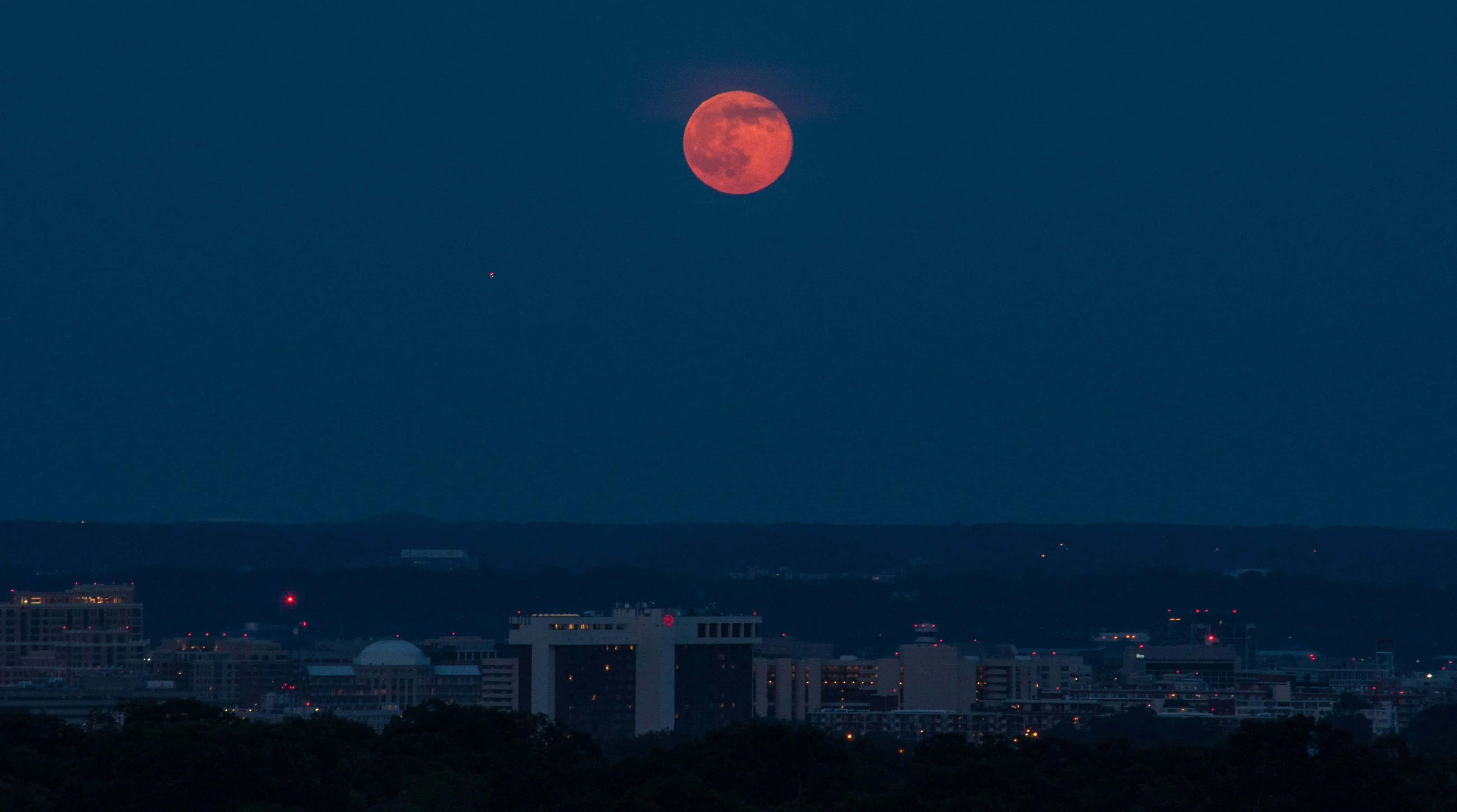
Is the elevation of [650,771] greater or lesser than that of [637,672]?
lesser

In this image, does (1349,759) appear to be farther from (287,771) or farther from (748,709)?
(748,709)

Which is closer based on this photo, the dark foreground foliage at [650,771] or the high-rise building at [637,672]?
the dark foreground foliage at [650,771]

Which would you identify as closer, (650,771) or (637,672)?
(650,771)

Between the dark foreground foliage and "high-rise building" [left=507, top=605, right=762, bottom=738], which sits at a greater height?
"high-rise building" [left=507, top=605, right=762, bottom=738]

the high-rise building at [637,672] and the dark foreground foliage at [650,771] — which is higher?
the high-rise building at [637,672]
